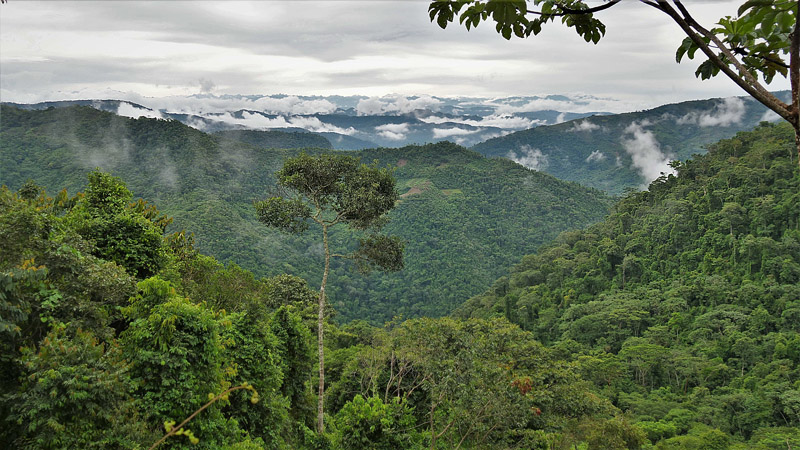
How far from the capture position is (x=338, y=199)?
1259 centimetres

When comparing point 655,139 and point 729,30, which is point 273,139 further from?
point 729,30

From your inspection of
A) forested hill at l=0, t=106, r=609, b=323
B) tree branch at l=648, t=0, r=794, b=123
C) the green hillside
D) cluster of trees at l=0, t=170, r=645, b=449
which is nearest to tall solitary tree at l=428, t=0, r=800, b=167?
tree branch at l=648, t=0, r=794, b=123

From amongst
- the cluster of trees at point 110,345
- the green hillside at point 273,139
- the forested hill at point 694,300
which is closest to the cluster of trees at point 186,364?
the cluster of trees at point 110,345

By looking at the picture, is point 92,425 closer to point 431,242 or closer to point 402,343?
point 402,343

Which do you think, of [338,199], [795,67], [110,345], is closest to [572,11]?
[795,67]

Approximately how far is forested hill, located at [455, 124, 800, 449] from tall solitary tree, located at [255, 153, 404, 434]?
14.4 metres

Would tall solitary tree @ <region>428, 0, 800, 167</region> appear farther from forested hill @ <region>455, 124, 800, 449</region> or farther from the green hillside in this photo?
the green hillside

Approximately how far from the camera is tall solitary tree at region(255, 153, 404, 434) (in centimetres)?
1214

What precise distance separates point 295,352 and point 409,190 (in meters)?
85.7

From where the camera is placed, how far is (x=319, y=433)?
11289mm

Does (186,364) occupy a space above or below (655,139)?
below

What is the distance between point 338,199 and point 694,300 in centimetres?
2995

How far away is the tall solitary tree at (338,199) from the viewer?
12141mm

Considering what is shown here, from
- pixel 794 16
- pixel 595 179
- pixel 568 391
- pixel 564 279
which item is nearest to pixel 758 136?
pixel 564 279
